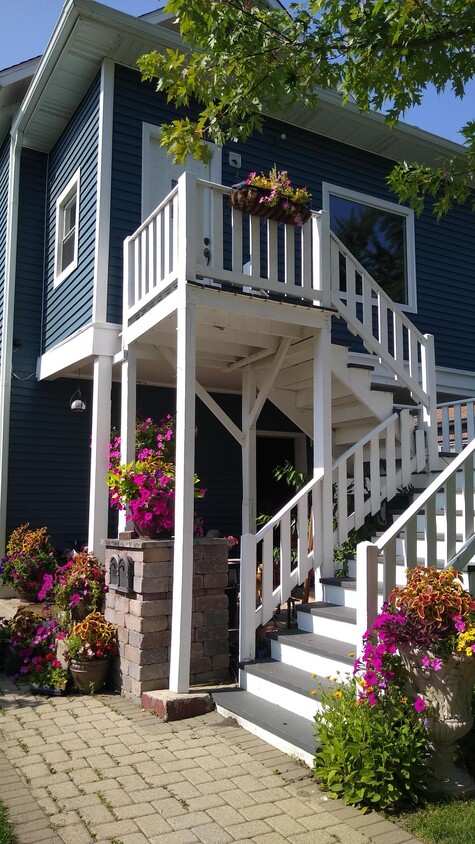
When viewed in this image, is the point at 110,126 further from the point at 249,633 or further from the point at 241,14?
the point at 249,633

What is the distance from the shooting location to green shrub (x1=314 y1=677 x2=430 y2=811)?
3.44 m

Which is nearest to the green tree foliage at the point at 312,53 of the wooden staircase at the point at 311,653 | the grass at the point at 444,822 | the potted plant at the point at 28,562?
the wooden staircase at the point at 311,653

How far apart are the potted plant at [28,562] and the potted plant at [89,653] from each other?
272 centimetres

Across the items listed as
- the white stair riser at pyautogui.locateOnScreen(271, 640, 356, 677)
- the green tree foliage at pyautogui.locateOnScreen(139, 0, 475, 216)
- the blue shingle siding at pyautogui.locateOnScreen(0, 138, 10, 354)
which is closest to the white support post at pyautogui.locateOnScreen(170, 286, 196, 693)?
the white stair riser at pyautogui.locateOnScreen(271, 640, 356, 677)

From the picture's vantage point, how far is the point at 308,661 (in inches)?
195

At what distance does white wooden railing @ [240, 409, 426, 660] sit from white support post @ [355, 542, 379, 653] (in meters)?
1.43

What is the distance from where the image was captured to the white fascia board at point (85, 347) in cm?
753

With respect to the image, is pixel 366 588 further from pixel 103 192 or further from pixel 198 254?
pixel 103 192

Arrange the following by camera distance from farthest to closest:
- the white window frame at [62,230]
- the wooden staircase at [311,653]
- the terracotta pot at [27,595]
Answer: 1. the white window frame at [62,230]
2. the terracotta pot at [27,595]
3. the wooden staircase at [311,653]

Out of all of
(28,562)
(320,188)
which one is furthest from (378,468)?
(320,188)

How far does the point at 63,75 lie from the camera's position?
8461 mm

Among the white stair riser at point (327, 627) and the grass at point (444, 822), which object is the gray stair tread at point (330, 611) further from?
the grass at point (444, 822)

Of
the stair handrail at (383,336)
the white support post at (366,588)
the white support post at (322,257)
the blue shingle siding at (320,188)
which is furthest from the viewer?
the blue shingle siding at (320,188)

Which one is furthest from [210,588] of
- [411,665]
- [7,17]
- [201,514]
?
[7,17]
